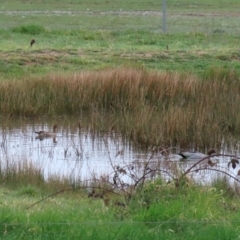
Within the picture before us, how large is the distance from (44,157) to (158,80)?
409 centimetres

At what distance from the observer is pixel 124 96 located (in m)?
14.8

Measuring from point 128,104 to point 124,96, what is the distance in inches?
11.3

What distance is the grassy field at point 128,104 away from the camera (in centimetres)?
688

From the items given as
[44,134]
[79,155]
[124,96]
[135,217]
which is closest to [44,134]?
[44,134]

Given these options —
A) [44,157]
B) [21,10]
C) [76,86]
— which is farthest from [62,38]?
[21,10]

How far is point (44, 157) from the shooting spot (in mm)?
11719

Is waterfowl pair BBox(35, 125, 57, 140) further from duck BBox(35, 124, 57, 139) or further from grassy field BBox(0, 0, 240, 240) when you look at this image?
grassy field BBox(0, 0, 240, 240)

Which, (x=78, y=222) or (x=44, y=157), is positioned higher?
(x=78, y=222)

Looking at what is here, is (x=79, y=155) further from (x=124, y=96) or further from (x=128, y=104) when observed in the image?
(x=124, y=96)

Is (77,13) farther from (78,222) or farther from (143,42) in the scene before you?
(78,222)

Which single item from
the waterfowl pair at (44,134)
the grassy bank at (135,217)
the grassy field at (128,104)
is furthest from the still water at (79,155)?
the grassy bank at (135,217)

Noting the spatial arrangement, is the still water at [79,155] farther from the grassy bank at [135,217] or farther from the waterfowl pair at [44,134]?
the grassy bank at [135,217]

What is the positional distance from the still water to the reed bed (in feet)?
2.28

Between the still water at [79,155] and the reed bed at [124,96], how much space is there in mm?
694
